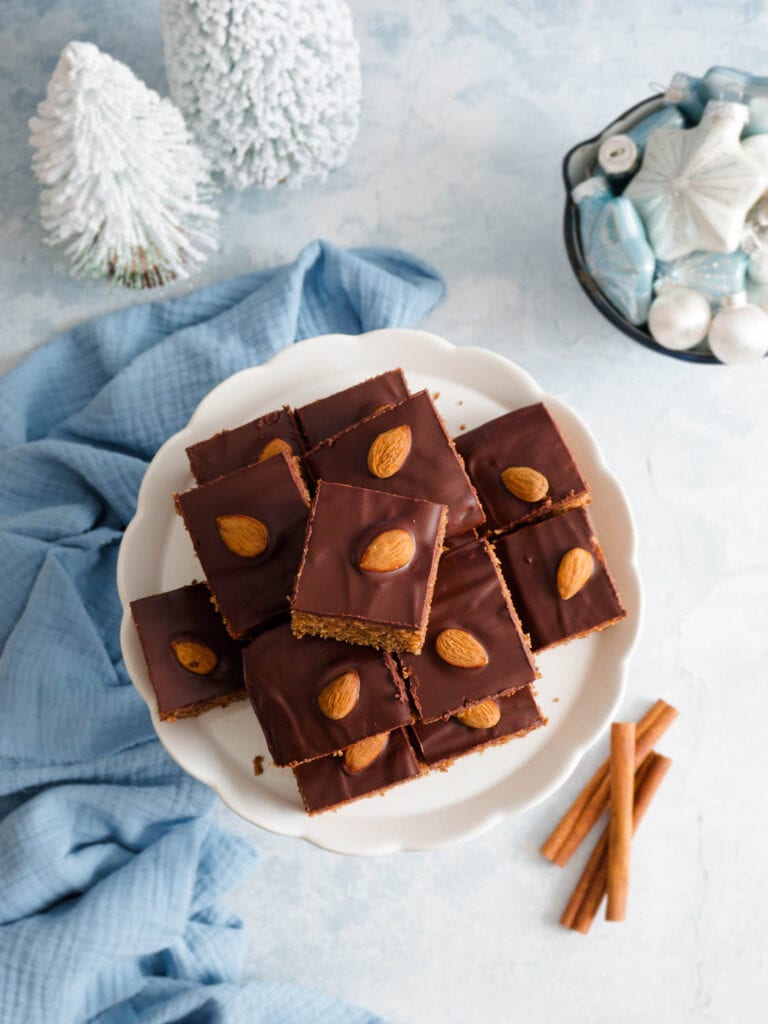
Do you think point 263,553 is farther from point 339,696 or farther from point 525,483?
point 525,483

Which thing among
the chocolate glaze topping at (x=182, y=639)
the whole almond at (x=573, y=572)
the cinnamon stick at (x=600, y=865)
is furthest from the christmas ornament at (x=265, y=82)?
the cinnamon stick at (x=600, y=865)

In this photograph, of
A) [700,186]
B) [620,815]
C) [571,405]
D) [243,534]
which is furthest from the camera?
[571,405]

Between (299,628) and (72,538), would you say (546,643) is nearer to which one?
(299,628)

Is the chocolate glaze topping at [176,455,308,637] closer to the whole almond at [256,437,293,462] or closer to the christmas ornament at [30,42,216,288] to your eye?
the whole almond at [256,437,293,462]

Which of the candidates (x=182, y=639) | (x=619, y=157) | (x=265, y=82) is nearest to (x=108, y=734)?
(x=182, y=639)

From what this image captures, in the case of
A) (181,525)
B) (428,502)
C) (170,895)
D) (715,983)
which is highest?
(181,525)

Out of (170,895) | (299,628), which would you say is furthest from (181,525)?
(170,895)
